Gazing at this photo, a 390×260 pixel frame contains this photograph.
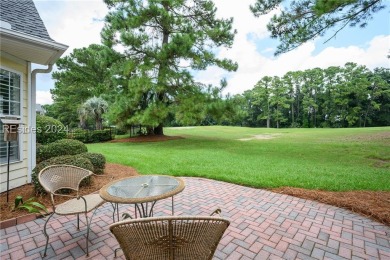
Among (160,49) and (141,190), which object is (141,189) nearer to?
(141,190)

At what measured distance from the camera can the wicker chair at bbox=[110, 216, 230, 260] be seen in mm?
1258

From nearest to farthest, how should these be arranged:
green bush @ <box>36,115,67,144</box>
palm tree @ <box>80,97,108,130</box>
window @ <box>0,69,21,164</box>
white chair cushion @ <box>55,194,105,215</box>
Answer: white chair cushion @ <box>55,194,105,215</box> → window @ <box>0,69,21,164</box> → green bush @ <box>36,115,67,144</box> → palm tree @ <box>80,97,108,130</box>

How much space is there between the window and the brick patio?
203 centimetres

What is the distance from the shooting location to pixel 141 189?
2379 millimetres

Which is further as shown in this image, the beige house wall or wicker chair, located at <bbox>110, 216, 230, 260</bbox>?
the beige house wall

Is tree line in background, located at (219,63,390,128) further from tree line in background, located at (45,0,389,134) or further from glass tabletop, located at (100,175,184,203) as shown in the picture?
glass tabletop, located at (100,175,184,203)

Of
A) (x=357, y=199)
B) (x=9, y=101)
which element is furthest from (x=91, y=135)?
(x=357, y=199)

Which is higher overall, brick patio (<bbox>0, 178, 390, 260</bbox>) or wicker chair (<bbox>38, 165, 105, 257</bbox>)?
wicker chair (<bbox>38, 165, 105, 257</bbox>)

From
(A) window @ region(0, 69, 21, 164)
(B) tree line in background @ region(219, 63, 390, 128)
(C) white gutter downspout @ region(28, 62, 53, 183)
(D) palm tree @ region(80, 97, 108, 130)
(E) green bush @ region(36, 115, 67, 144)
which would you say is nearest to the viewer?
(A) window @ region(0, 69, 21, 164)

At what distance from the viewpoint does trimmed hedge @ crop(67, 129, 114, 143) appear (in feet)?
47.2

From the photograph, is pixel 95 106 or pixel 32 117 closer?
pixel 32 117

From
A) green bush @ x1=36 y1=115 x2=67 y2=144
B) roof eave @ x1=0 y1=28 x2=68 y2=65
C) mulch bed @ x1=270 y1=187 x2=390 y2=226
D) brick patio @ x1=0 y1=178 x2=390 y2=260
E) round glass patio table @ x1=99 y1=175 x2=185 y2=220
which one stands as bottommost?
brick patio @ x1=0 y1=178 x2=390 y2=260

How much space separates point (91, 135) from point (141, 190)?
47.6 ft

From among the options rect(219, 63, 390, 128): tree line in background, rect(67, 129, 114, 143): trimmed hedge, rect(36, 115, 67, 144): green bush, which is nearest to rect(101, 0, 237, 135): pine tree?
rect(67, 129, 114, 143): trimmed hedge
